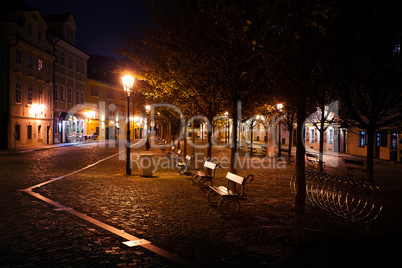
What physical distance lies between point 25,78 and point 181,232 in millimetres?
32511

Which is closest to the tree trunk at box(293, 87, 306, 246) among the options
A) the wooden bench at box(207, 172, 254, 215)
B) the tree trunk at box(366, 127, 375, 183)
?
the wooden bench at box(207, 172, 254, 215)

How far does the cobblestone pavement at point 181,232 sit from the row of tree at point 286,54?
2.66 ft

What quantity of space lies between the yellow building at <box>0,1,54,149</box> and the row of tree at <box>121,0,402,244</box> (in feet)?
65.9

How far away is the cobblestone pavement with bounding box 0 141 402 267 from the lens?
503 centimetres

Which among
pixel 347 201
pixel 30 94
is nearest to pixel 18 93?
pixel 30 94

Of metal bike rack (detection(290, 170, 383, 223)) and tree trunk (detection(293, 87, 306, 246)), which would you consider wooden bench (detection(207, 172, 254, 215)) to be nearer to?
metal bike rack (detection(290, 170, 383, 223))

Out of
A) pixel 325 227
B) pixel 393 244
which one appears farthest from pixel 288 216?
pixel 393 244

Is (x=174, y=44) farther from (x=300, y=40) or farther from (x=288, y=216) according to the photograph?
(x=288, y=216)

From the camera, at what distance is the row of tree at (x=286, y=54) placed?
5.86 m

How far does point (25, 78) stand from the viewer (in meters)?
32.9

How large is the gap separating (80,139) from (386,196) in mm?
44657

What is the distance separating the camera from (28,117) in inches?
1321

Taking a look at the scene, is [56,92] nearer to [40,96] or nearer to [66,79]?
[66,79]

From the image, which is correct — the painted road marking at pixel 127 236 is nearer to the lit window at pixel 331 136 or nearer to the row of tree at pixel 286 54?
the row of tree at pixel 286 54
